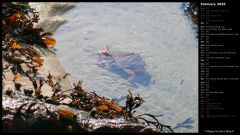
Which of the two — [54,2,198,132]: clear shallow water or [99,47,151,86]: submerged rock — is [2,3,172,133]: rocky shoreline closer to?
[54,2,198,132]: clear shallow water

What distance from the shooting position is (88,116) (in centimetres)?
394

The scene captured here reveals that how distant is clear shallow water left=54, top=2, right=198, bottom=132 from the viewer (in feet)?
16.2

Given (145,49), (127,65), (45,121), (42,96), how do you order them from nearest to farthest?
(45,121) → (42,96) → (127,65) → (145,49)

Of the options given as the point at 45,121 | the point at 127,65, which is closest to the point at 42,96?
the point at 45,121

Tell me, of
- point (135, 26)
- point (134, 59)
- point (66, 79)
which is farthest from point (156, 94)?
point (135, 26)

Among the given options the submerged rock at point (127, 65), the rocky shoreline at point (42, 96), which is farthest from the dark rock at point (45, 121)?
the submerged rock at point (127, 65)

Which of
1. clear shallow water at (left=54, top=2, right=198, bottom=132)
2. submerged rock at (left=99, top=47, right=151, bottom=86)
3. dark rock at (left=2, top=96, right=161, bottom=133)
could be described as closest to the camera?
dark rock at (left=2, top=96, right=161, bottom=133)

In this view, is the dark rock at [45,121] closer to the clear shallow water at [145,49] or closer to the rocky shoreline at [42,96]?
the rocky shoreline at [42,96]

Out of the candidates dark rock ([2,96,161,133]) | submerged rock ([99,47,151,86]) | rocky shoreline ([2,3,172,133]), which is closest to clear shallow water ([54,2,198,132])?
submerged rock ([99,47,151,86])

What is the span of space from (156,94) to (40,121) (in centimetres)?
180

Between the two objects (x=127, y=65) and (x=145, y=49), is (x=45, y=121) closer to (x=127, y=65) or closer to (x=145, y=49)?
(x=127, y=65)

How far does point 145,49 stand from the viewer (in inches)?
227

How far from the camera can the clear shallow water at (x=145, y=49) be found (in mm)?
4945

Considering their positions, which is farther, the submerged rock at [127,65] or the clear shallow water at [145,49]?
the submerged rock at [127,65]
